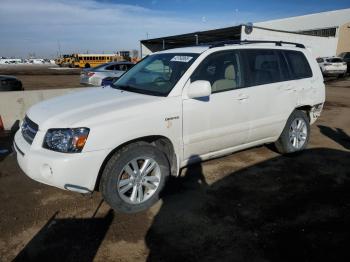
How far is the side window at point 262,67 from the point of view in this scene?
185 inches

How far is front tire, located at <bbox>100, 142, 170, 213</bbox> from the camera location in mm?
3492

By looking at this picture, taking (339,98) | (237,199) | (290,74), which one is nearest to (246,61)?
(290,74)

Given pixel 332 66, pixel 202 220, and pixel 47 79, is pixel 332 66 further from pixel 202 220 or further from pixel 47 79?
pixel 202 220

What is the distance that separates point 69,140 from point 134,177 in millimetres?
849

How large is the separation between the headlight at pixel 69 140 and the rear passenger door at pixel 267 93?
241 centimetres

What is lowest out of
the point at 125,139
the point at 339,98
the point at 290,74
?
the point at 339,98

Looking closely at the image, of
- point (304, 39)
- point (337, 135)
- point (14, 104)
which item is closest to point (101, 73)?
point (14, 104)

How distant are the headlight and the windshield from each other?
43.6 inches

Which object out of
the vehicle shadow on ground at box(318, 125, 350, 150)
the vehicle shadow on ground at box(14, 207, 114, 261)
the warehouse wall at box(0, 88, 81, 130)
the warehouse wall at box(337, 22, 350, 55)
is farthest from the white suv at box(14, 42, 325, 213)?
the warehouse wall at box(337, 22, 350, 55)

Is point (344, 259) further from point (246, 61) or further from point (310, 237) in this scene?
point (246, 61)

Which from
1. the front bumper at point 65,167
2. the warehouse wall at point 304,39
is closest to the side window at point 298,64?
the front bumper at point 65,167

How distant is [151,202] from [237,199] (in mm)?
1073

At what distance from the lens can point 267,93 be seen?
4848mm

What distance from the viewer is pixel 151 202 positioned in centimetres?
386
